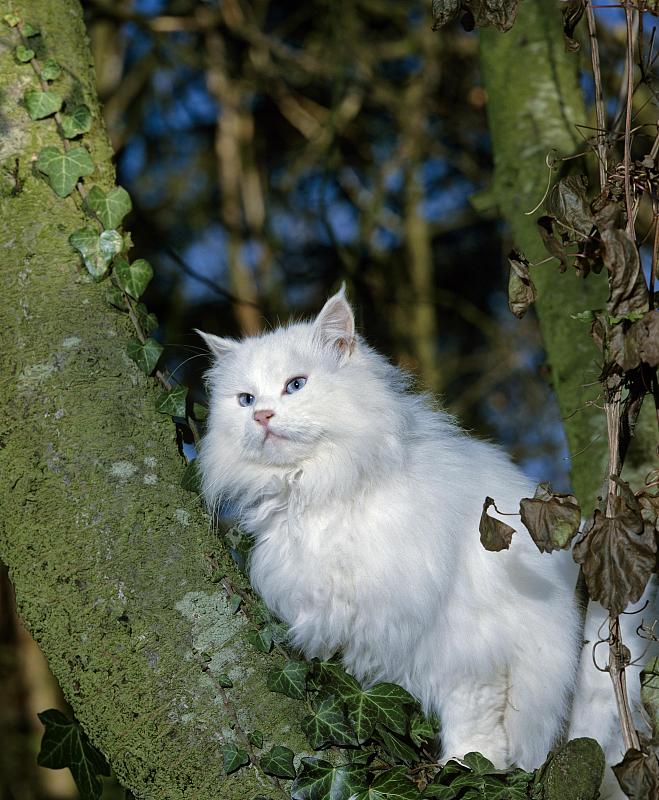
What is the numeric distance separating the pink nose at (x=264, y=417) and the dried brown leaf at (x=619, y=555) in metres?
0.91

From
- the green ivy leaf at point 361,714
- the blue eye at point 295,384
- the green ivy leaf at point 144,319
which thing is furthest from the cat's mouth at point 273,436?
the green ivy leaf at point 361,714

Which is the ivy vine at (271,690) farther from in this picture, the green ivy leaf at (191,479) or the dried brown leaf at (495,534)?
the dried brown leaf at (495,534)

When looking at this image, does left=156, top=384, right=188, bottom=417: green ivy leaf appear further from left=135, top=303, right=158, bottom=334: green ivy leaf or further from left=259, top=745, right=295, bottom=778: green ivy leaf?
left=259, top=745, right=295, bottom=778: green ivy leaf

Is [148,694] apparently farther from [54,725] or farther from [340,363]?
[340,363]

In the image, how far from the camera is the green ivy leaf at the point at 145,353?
2.01 metres

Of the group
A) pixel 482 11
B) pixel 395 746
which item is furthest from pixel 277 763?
pixel 482 11

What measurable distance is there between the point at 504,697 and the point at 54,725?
111 centimetres

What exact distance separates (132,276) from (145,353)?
8.4 inches

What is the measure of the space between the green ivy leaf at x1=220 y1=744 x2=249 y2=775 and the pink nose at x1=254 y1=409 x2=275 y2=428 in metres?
0.78

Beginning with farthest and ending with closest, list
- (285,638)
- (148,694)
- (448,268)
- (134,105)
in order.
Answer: (448,268) → (134,105) → (285,638) → (148,694)

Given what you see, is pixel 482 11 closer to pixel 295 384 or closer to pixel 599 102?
pixel 599 102

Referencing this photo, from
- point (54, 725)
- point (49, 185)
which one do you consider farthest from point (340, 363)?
point (54, 725)

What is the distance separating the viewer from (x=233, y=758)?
65.9 inches

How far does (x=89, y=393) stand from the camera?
1.93 meters
